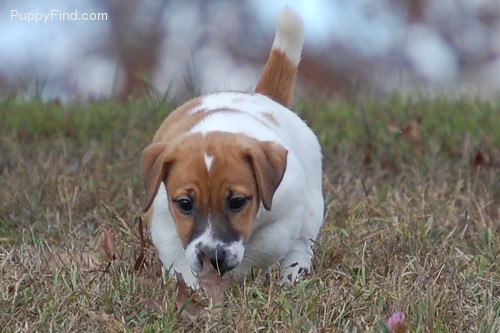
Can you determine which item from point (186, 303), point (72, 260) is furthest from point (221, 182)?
point (72, 260)

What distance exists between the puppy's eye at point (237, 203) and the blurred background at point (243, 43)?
19.0 ft

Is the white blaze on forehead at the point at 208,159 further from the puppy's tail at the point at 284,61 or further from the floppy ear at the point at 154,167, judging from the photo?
the puppy's tail at the point at 284,61

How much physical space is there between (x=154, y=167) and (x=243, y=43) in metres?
6.51

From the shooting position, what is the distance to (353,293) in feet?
16.0

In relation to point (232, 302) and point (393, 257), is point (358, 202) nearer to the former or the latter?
point (393, 257)

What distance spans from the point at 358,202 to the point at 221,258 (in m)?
1.74

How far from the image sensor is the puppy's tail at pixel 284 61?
6281 mm

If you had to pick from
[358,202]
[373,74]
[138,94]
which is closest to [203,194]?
[358,202]

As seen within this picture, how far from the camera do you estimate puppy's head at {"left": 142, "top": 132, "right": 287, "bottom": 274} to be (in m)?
4.94

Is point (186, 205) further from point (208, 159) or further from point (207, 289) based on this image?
point (207, 289)

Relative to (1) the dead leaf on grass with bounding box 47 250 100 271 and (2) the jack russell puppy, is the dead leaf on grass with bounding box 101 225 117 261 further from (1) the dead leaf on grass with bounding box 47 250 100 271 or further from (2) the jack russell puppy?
(2) the jack russell puppy

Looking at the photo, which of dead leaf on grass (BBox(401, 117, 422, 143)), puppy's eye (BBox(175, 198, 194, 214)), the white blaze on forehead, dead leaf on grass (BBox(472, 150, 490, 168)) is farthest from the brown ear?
dead leaf on grass (BBox(401, 117, 422, 143))

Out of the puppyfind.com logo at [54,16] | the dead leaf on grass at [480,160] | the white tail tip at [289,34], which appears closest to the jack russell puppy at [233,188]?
the white tail tip at [289,34]

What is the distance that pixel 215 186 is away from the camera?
4.99 meters
